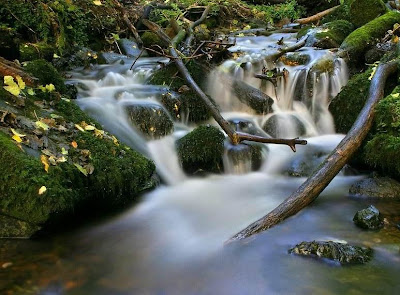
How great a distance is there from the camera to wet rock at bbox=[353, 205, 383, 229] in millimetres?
3773

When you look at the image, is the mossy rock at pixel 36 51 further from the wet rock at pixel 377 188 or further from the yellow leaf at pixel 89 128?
the wet rock at pixel 377 188

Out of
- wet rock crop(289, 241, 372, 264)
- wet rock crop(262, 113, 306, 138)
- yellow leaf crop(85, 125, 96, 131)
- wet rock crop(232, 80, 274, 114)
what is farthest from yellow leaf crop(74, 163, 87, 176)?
wet rock crop(232, 80, 274, 114)

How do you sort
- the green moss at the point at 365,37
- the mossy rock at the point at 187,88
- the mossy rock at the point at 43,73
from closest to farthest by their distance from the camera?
the mossy rock at the point at 43,73 → the mossy rock at the point at 187,88 → the green moss at the point at 365,37

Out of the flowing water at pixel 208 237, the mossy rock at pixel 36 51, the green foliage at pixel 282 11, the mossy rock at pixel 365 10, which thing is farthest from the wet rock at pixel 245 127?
the green foliage at pixel 282 11

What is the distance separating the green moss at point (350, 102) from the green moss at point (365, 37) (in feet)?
5.39

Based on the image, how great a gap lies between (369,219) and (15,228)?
137 inches

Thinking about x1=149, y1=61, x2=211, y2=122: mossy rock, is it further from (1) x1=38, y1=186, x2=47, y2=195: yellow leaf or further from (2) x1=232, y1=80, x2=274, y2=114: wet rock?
(1) x1=38, y1=186, x2=47, y2=195: yellow leaf

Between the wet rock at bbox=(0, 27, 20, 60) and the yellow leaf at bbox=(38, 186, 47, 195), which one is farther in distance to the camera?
the wet rock at bbox=(0, 27, 20, 60)

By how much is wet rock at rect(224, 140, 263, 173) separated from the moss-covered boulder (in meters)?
0.12

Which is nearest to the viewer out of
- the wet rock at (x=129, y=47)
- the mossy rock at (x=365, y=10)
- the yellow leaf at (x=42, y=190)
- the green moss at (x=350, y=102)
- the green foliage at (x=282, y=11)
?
the yellow leaf at (x=42, y=190)

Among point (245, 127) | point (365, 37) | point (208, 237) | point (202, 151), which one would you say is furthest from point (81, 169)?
point (365, 37)

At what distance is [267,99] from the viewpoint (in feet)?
24.1

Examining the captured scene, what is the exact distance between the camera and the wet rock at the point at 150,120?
20.2 feet

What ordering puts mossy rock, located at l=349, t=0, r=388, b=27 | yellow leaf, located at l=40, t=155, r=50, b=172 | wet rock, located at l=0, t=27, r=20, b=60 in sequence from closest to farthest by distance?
yellow leaf, located at l=40, t=155, r=50, b=172 < wet rock, located at l=0, t=27, r=20, b=60 < mossy rock, located at l=349, t=0, r=388, b=27
